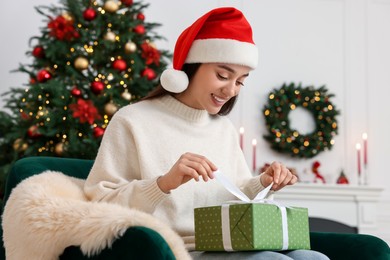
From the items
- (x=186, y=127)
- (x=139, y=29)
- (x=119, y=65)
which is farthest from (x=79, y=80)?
(x=186, y=127)

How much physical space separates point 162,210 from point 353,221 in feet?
10.0

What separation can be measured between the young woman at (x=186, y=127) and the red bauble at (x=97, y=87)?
1684mm

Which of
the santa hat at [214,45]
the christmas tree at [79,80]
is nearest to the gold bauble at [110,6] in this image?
the christmas tree at [79,80]

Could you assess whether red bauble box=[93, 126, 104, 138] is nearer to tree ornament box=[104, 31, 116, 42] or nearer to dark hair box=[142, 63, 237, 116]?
tree ornament box=[104, 31, 116, 42]

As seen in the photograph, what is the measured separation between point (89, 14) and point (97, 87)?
45 centimetres

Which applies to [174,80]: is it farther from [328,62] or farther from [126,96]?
[328,62]

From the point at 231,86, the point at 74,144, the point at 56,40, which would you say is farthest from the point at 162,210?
the point at 56,40

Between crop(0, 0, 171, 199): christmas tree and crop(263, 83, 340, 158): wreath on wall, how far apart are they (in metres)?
1.12

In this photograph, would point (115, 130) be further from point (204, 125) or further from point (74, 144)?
point (74, 144)

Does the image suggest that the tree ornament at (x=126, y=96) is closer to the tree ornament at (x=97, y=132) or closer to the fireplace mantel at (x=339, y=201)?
the tree ornament at (x=97, y=132)

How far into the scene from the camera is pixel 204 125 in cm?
209

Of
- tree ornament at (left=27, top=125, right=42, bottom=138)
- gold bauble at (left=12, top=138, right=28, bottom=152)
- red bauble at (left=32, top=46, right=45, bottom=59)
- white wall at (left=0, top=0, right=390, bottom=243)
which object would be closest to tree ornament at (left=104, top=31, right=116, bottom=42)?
Answer: red bauble at (left=32, top=46, right=45, bottom=59)

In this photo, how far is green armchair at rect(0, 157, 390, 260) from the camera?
4.36 feet

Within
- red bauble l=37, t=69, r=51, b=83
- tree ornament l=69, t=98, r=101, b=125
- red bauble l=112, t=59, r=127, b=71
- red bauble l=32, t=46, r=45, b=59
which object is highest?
red bauble l=32, t=46, r=45, b=59
